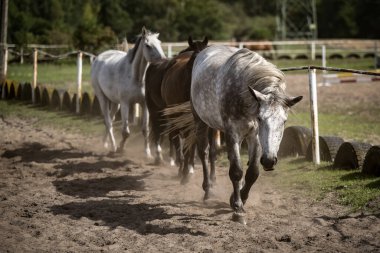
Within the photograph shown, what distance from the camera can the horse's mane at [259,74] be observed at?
5.00m

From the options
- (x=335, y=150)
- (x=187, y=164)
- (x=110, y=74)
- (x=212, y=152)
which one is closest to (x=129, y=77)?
(x=110, y=74)

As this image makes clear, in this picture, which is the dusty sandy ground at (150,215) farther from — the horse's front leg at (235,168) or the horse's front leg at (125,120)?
the horse's front leg at (125,120)

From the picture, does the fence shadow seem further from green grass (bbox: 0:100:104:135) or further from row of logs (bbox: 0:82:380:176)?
green grass (bbox: 0:100:104:135)

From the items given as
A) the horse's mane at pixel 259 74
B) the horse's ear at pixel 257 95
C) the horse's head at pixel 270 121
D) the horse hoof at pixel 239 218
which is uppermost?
the horse's mane at pixel 259 74

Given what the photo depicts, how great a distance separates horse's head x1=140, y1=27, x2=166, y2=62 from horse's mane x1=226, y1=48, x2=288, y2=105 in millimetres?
3784

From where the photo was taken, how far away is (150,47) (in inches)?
370

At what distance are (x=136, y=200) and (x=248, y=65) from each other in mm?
2236

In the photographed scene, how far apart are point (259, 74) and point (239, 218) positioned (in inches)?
57.3

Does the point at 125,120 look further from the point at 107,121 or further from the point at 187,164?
the point at 187,164

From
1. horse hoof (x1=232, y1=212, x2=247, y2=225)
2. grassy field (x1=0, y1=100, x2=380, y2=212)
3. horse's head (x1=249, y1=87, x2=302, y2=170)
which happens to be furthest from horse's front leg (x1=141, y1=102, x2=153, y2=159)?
horse's head (x1=249, y1=87, x2=302, y2=170)

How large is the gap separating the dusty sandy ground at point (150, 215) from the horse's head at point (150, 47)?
1.93 meters

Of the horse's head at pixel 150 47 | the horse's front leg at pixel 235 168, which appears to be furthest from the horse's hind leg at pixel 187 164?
the horse's head at pixel 150 47

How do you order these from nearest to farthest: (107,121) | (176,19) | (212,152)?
1. (212,152)
2. (107,121)
3. (176,19)

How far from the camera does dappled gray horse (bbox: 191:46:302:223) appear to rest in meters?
4.85
